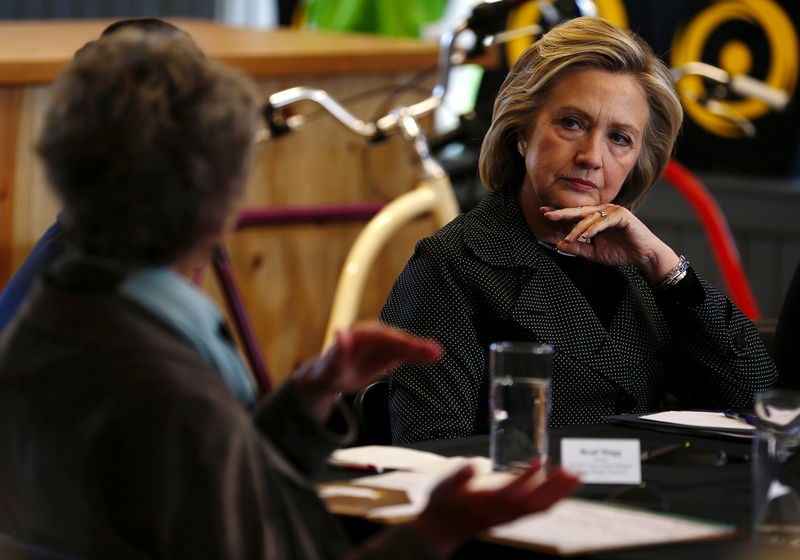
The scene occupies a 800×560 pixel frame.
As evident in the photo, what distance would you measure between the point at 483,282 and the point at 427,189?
153 cm

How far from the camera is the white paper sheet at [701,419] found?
5.69 ft

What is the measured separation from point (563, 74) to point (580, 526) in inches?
41.3

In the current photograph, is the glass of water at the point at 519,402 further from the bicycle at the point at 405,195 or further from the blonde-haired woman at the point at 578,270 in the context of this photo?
the bicycle at the point at 405,195

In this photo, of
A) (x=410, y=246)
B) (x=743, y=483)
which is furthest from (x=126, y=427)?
(x=410, y=246)

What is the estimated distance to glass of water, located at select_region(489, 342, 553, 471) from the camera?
1.43 meters

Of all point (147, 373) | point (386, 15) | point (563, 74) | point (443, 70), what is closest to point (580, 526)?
point (147, 373)

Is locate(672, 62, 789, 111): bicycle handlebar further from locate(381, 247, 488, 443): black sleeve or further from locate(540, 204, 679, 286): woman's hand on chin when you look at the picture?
locate(381, 247, 488, 443): black sleeve

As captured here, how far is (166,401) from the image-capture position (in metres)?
0.99

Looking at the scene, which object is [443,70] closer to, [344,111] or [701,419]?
[344,111]

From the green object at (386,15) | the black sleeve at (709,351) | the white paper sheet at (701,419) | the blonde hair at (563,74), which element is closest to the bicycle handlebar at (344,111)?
the blonde hair at (563,74)

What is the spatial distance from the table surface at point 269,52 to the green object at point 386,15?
53cm

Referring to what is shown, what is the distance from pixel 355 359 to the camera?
1.23m

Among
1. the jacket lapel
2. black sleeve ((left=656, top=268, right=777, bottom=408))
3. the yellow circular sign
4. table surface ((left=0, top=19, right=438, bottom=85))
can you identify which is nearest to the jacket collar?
the jacket lapel

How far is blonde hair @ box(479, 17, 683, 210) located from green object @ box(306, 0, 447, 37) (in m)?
2.89
